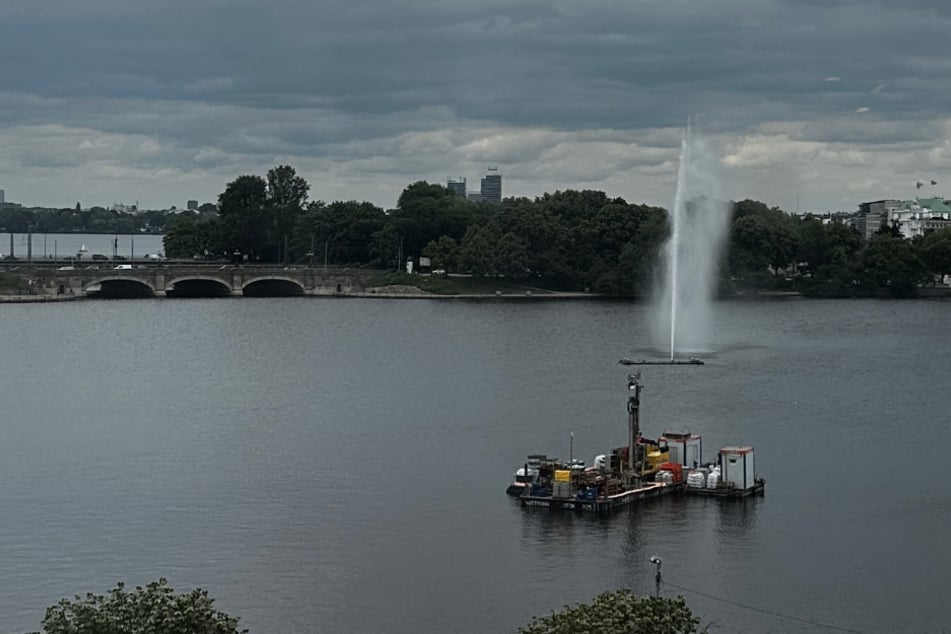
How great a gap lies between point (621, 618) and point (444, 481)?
27995mm

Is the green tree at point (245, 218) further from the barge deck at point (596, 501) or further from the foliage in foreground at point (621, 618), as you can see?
the foliage in foreground at point (621, 618)

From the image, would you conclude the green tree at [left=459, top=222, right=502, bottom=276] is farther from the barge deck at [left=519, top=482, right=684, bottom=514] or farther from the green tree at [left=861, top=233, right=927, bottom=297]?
the barge deck at [left=519, top=482, right=684, bottom=514]

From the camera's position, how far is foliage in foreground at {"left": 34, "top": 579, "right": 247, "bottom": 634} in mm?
25844

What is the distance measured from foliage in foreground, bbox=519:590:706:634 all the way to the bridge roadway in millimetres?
133051

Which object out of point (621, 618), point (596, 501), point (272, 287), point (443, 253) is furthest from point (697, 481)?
point (272, 287)

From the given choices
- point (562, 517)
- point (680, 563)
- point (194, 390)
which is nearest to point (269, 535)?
point (562, 517)

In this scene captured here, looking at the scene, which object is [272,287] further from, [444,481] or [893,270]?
[444,481]

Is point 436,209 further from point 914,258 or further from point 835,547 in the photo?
Answer: point 835,547

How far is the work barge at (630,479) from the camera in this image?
49.6m

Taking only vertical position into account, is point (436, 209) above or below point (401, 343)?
above

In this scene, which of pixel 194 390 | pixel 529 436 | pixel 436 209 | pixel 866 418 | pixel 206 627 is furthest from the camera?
pixel 436 209

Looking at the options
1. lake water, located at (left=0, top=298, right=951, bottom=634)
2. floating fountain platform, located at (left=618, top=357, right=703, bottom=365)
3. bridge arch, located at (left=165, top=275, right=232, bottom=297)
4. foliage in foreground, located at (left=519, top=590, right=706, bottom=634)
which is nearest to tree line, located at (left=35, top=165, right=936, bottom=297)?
bridge arch, located at (left=165, top=275, right=232, bottom=297)

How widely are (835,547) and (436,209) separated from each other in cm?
13888

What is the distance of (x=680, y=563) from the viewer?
43719 mm
